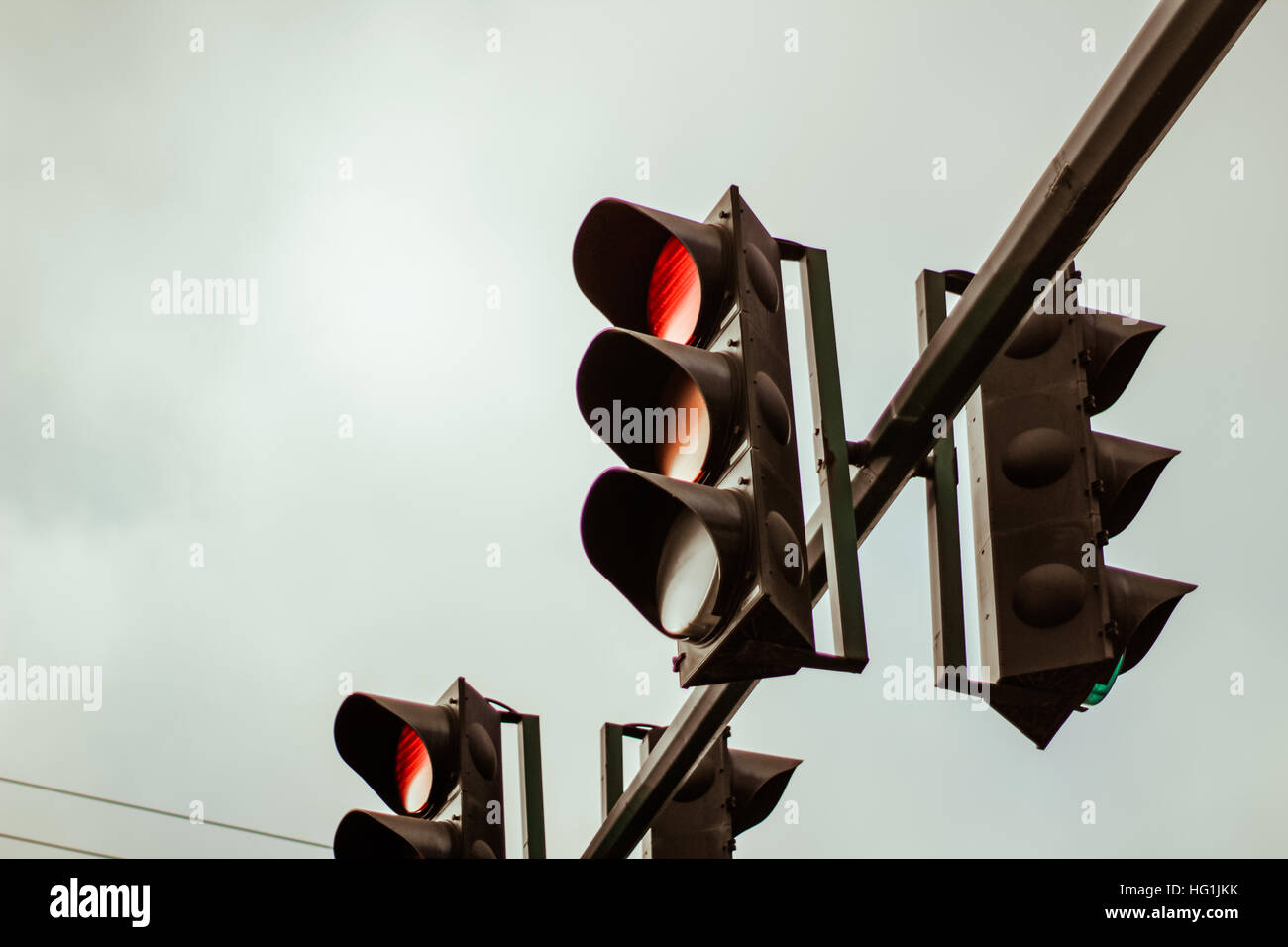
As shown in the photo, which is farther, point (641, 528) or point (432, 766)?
point (432, 766)

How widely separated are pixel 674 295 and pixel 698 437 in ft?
1.49

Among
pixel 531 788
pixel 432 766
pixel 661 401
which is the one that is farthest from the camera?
pixel 531 788

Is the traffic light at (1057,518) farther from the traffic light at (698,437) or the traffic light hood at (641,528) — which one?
the traffic light hood at (641,528)

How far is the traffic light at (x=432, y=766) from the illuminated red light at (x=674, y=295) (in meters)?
2.42

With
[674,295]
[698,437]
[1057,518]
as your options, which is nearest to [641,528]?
[698,437]

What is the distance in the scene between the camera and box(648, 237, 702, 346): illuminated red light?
332 centimetres

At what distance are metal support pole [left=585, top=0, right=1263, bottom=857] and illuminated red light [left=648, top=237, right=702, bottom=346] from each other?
484 millimetres

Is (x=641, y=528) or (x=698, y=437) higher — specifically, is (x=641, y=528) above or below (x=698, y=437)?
below

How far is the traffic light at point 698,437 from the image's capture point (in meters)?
2.89

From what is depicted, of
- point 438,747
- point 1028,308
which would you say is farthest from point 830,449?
point 438,747

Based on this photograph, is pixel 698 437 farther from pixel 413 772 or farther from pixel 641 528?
pixel 413 772

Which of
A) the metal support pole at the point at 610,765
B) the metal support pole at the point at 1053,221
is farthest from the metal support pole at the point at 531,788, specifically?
the metal support pole at the point at 1053,221

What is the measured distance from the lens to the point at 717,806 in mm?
5859
